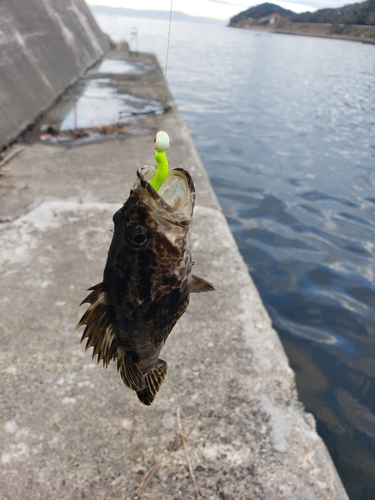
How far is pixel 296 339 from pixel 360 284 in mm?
1829

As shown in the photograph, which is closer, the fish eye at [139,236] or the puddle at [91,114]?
the fish eye at [139,236]

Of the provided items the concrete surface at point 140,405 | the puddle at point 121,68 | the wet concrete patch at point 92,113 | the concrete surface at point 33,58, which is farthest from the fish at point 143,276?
the puddle at point 121,68

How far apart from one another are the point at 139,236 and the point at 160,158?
0.39m

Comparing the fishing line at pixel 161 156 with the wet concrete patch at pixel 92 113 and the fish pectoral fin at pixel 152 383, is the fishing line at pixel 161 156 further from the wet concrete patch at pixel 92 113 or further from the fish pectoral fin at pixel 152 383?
the wet concrete patch at pixel 92 113

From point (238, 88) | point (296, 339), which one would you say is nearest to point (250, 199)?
point (296, 339)

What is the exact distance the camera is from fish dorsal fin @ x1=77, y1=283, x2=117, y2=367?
1917 millimetres

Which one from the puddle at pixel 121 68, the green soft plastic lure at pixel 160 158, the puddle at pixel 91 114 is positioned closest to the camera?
the green soft plastic lure at pixel 160 158

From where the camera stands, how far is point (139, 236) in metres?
1.77

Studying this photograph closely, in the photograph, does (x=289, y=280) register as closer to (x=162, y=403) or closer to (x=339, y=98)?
(x=162, y=403)

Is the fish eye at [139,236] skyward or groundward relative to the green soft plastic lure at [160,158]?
groundward

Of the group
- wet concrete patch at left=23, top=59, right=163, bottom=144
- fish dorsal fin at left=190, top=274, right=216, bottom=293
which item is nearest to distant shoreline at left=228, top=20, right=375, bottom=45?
wet concrete patch at left=23, top=59, right=163, bottom=144

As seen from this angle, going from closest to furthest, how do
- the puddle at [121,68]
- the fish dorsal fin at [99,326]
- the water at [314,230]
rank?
1. the fish dorsal fin at [99,326]
2. the water at [314,230]
3. the puddle at [121,68]

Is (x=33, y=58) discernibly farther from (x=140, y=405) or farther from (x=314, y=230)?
(x=140, y=405)

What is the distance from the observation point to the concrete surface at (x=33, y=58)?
8688mm
